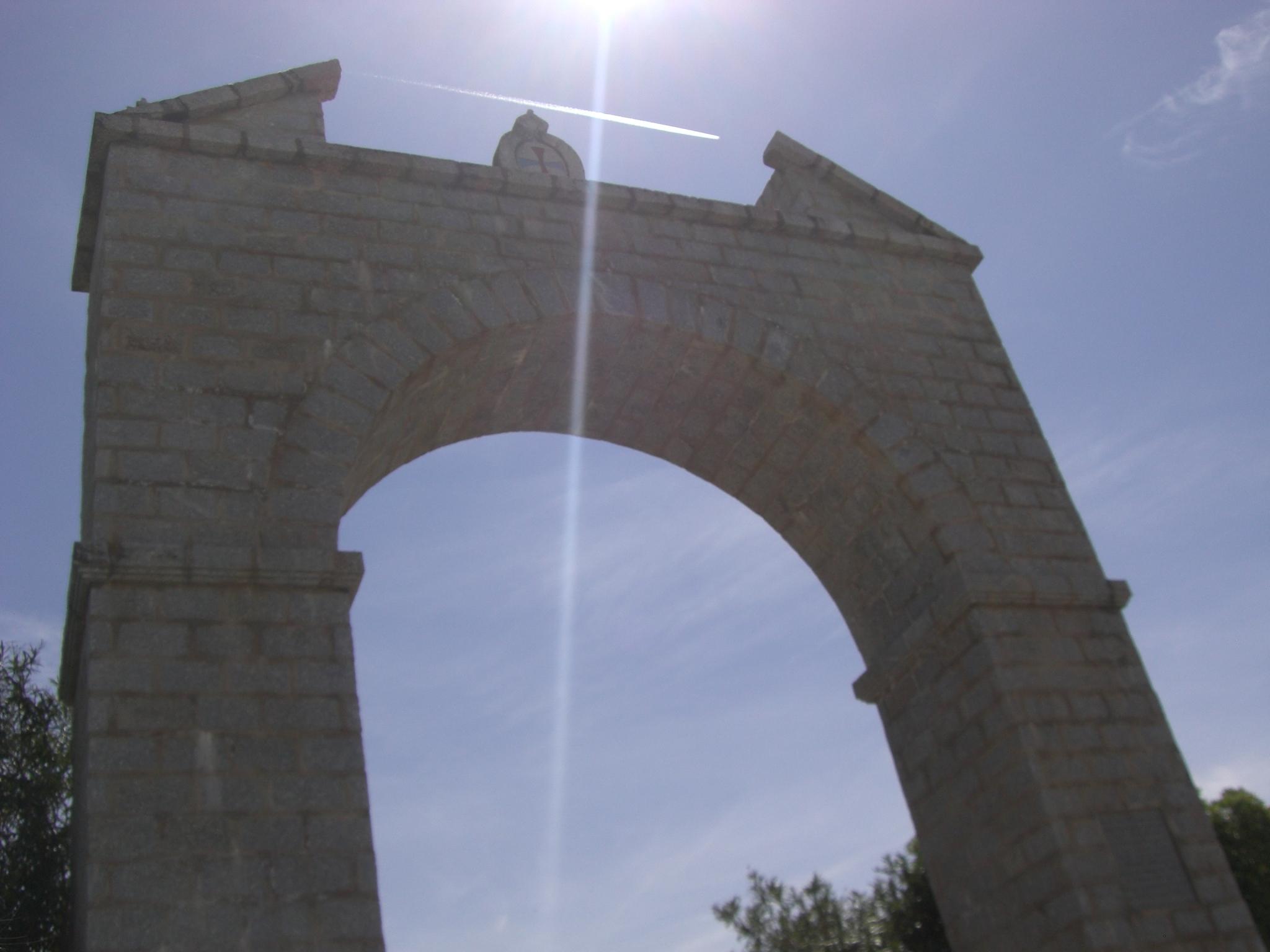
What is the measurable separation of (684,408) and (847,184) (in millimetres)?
2214

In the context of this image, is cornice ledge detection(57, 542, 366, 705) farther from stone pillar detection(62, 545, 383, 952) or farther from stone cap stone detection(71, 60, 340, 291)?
stone cap stone detection(71, 60, 340, 291)

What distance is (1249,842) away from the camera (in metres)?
16.1

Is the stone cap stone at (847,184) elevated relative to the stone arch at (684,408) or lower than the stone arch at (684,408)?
elevated

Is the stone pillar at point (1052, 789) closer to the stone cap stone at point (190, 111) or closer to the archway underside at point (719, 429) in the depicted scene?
the archway underside at point (719, 429)

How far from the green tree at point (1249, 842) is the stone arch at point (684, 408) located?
35.9ft

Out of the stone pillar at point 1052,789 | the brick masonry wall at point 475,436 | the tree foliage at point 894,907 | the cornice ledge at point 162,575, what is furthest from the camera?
the tree foliage at point 894,907

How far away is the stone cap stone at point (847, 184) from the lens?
8.34m

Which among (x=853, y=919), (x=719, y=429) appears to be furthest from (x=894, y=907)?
(x=719, y=429)

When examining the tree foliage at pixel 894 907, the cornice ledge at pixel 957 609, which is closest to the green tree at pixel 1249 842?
the tree foliage at pixel 894 907

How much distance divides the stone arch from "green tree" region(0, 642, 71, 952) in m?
3.33

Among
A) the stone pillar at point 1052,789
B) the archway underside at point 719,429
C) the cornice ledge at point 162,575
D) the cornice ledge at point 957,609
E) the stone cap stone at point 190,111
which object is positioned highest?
the stone cap stone at point 190,111

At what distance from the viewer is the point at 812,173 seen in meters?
8.37

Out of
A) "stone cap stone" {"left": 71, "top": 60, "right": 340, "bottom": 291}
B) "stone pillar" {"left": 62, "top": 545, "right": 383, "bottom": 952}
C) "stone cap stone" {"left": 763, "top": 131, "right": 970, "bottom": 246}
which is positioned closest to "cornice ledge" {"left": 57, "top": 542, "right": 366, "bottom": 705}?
"stone pillar" {"left": 62, "top": 545, "right": 383, "bottom": 952}

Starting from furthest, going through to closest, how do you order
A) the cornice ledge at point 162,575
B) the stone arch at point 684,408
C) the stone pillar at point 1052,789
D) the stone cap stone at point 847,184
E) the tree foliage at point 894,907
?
the tree foliage at point 894,907, the stone cap stone at point 847,184, the stone arch at point 684,408, the stone pillar at point 1052,789, the cornice ledge at point 162,575
